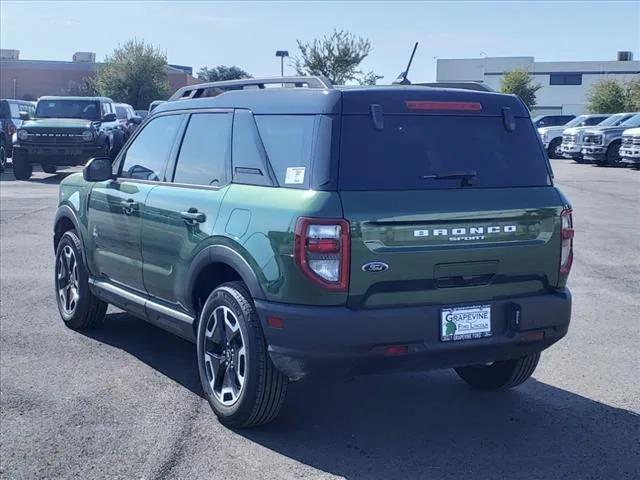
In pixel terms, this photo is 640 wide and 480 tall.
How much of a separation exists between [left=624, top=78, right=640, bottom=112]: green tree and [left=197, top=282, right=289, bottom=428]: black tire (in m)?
41.9

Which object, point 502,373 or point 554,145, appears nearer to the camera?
point 502,373

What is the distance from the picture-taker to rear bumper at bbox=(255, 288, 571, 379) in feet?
15.0

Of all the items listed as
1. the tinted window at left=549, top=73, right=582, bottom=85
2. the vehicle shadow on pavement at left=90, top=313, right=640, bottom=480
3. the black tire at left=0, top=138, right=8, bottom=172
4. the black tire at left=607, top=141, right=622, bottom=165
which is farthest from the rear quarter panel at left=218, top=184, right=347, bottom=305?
the tinted window at left=549, top=73, right=582, bottom=85

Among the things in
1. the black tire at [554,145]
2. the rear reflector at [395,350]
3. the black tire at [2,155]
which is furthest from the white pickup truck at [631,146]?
the rear reflector at [395,350]

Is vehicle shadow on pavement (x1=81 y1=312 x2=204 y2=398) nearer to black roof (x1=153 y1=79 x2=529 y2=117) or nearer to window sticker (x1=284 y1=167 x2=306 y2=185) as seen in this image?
window sticker (x1=284 y1=167 x2=306 y2=185)

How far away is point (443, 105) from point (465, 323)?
1.26 metres

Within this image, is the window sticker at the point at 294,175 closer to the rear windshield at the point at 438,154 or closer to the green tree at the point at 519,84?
the rear windshield at the point at 438,154

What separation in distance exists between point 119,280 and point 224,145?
1687mm

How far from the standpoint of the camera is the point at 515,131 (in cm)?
531

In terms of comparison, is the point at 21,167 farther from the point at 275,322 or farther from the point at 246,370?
the point at 275,322

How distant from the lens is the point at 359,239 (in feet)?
15.0

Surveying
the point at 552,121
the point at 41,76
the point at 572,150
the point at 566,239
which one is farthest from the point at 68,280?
the point at 41,76

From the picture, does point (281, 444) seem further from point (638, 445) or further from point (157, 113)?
point (157, 113)

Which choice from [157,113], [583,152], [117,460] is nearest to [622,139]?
[583,152]
